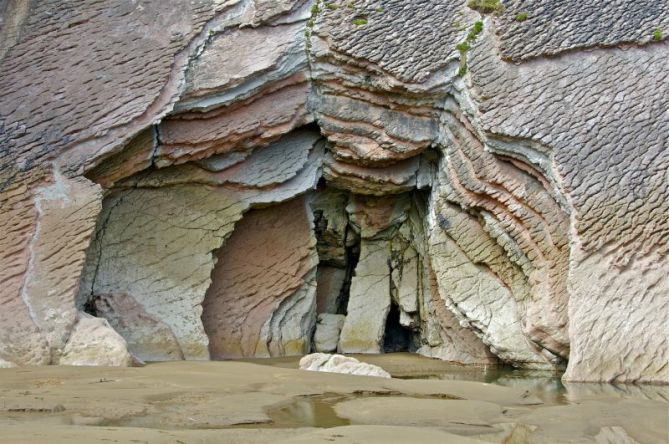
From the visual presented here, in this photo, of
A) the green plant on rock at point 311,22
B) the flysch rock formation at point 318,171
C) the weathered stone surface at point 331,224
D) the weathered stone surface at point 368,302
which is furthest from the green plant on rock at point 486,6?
the weathered stone surface at point 368,302

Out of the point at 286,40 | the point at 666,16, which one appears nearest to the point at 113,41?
the point at 286,40

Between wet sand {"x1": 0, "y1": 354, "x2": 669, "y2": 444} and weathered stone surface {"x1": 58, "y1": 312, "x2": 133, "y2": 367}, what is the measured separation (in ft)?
1.68

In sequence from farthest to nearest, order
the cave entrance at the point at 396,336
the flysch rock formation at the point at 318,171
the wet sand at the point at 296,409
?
the cave entrance at the point at 396,336 → the flysch rock formation at the point at 318,171 → the wet sand at the point at 296,409

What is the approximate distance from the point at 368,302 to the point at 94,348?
483 cm

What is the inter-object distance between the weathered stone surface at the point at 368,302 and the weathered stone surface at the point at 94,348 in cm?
430

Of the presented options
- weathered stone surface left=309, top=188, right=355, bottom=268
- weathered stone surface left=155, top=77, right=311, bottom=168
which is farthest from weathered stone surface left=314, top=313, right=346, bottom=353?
weathered stone surface left=155, top=77, right=311, bottom=168

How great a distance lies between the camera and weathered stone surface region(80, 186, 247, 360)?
9.42 m

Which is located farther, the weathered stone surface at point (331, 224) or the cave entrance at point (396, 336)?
the cave entrance at point (396, 336)

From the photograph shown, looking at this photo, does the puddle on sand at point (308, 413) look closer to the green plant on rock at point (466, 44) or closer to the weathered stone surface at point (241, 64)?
the weathered stone surface at point (241, 64)

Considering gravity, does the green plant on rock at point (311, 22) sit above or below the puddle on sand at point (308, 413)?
above

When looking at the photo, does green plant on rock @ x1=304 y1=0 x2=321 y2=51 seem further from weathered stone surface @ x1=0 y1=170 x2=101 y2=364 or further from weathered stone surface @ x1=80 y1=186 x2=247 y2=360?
weathered stone surface @ x1=0 y1=170 x2=101 y2=364

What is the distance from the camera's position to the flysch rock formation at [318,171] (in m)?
7.79

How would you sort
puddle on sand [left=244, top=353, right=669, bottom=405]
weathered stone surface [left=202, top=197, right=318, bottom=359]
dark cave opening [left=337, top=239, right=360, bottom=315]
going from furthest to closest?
dark cave opening [left=337, top=239, right=360, bottom=315], weathered stone surface [left=202, top=197, right=318, bottom=359], puddle on sand [left=244, top=353, right=669, bottom=405]

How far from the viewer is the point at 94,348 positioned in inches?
293
